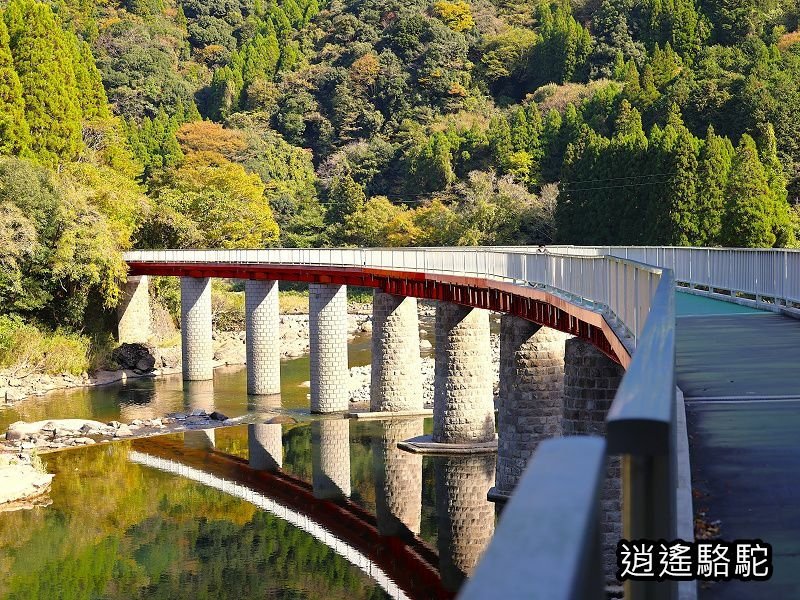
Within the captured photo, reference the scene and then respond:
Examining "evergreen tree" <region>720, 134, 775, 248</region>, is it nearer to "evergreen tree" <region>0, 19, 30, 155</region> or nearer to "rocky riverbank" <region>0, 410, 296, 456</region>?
"rocky riverbank" <region>0, 410, 296, 456</region>

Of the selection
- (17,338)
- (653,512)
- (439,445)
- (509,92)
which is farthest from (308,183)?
(653,512)

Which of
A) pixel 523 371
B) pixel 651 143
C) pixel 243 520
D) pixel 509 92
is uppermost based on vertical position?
pixel 509 92

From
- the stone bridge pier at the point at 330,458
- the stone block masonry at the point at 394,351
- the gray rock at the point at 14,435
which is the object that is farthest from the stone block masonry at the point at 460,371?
the gray rock at the point at 14,435

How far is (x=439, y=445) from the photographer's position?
3662cm

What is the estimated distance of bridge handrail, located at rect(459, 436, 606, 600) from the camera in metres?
2.30

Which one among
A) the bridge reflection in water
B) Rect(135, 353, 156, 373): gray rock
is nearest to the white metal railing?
the bridge reflection in water

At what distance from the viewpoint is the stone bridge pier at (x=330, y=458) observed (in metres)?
34.2

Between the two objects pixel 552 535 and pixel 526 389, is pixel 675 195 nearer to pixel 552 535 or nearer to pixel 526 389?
pixel 526 389

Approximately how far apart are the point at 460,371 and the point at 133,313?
28051mm

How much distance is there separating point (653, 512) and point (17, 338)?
170 feet

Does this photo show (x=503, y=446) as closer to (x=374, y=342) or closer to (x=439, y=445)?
(x=439, y=445)

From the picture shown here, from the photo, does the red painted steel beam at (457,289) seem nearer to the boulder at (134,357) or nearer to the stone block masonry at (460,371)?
the stone block masonry at (460,371)

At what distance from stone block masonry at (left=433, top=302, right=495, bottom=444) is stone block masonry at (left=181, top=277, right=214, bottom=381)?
20.4 meters

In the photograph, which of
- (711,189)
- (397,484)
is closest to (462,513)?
(397,484)
